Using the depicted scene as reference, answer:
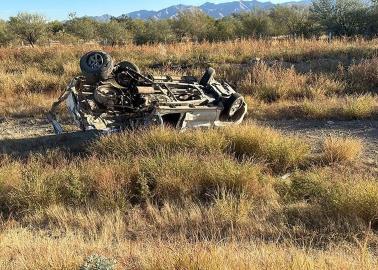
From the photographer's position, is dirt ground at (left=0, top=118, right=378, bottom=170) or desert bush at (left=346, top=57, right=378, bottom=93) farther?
desert bush at (left=346, top=57, right=378, bottom=93)

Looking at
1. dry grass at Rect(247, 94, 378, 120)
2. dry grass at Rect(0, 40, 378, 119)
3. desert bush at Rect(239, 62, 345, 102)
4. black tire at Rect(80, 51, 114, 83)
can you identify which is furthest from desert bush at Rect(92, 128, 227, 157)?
desert bush at Rect(239, 62, 345, 102)

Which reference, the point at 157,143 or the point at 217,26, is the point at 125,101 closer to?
the point at 157,143

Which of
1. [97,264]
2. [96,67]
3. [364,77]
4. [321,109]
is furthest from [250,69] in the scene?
[97,264]

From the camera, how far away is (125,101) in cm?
831

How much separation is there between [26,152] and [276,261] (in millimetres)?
6169

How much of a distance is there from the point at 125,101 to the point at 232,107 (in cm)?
207

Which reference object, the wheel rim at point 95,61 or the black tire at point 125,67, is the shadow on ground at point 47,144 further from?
the black tire at point 125,67

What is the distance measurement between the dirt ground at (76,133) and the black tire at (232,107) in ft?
4.56

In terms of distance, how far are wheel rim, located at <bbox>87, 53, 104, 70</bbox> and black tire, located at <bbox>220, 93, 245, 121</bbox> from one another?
2434 millimetres

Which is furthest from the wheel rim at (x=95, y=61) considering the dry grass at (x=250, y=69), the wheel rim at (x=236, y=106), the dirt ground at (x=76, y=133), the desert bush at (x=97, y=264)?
the desert bush at (x=97, y=264)

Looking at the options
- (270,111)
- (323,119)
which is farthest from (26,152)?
(323,119)

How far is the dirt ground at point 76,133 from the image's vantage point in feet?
29.3

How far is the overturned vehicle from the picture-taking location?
7.99 meters

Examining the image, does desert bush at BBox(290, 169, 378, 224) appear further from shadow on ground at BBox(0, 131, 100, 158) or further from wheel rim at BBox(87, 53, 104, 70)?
wheel rim at BBox(87, 53, 104, 70)
